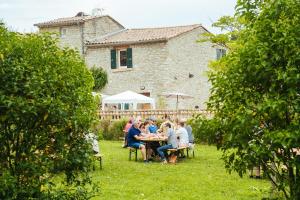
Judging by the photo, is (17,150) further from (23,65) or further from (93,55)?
(93,55)

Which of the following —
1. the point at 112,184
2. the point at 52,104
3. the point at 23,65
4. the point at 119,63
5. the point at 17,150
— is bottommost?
the point at 112,184

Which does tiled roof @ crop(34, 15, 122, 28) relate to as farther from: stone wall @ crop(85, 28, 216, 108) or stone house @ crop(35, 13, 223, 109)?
stone wall @ crop(85, 28, 216, 108)

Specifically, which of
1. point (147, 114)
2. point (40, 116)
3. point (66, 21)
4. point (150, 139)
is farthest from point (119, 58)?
point (40, 116)

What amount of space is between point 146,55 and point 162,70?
1.51 metres

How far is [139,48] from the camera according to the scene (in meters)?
35.9

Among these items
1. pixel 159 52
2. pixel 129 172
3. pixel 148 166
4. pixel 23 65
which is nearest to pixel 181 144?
pixel 148 166

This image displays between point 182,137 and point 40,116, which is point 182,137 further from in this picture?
point 40,116

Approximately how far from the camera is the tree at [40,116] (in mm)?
5566

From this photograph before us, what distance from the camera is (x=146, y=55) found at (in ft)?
→ 117

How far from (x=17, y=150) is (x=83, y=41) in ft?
107

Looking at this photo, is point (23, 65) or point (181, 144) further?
point (181, 144)

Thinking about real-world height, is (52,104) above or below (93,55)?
below

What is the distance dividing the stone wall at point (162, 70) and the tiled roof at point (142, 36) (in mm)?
408

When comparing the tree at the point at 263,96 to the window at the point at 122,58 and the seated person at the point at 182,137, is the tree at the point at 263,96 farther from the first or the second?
the window at the point at 122,58
